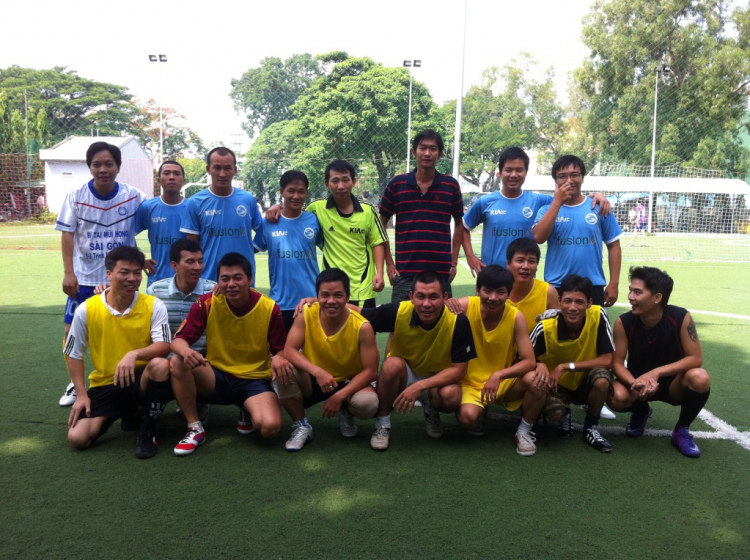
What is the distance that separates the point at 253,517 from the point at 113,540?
0.54 m

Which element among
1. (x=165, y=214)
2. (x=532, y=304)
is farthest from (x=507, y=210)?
(x=165, y=214)

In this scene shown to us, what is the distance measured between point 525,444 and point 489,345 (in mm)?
586

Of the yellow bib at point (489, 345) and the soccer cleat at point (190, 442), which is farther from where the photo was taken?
the yellow bib at point (489, 345)

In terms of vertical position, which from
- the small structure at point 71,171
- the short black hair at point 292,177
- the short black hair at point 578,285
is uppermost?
the small structure at point 71,171

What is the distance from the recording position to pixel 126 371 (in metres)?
3.17

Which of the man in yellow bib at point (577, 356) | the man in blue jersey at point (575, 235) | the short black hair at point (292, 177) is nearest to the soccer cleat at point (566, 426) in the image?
the man in yellow bib at point (577, 356)

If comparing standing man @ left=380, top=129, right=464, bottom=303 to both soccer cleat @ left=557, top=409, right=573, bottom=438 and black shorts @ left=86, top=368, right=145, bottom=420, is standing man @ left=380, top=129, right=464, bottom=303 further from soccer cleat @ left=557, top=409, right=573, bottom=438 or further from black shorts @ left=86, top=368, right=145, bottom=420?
black shorts @ left=86, top=368, right=145, bottom=420

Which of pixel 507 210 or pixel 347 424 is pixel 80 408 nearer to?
pixel 347 424

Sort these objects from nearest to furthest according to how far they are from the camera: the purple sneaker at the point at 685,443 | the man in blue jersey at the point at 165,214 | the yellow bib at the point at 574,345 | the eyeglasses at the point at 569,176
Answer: the purple sneaker at the point at 685,443 → the yellow bib at the point at 574,345 → the eyeglasses at the point at 569,176 → the man in blue jersey at the point at 165,214

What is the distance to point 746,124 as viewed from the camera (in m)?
23.7

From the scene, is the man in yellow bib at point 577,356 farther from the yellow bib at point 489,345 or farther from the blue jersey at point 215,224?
the blue jersey at point 215,224

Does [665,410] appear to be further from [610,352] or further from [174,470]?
[174,470]

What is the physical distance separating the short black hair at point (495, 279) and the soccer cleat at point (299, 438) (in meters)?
1.26

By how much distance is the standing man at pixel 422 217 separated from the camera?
4.02m
